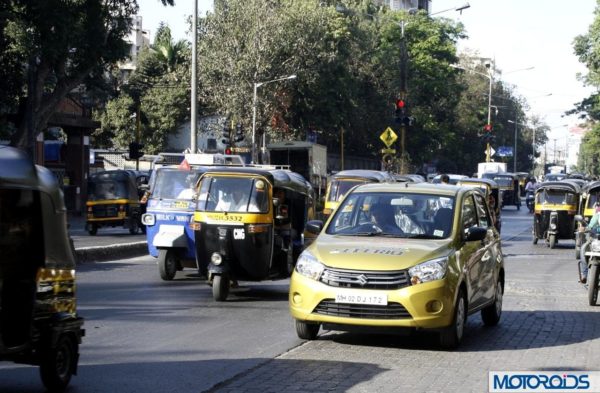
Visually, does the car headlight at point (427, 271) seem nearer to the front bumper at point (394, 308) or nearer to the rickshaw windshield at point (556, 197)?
the front bumper at point (394, 308)

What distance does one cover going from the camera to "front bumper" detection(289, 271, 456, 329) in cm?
→ 1043

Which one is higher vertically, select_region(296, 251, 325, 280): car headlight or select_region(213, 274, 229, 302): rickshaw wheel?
select_region(296, 251, 325, 280): car headlight

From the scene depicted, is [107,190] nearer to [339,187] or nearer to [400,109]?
[339,187]

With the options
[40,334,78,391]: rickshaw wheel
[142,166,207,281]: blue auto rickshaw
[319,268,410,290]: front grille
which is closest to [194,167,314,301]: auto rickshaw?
[142,166,207,281]: blue auto rickshaw

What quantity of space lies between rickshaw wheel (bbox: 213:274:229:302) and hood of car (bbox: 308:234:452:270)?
4.21 meters

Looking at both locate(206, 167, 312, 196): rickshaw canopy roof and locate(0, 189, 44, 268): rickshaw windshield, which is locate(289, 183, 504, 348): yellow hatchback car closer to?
locate(0, 189, 44, 268): rickshaw windshield

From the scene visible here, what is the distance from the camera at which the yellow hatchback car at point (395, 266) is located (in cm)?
1050

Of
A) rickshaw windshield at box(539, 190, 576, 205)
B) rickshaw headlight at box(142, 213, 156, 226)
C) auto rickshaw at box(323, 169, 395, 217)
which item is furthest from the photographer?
rickshaw windshield at box(539, 190, 576, 205)

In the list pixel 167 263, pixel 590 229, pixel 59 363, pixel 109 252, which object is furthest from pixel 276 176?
pixel 59 363

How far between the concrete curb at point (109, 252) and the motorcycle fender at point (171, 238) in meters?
4.08

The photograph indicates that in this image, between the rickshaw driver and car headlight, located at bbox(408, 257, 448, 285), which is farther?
the rickshaw driver

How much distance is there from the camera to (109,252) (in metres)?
24.1

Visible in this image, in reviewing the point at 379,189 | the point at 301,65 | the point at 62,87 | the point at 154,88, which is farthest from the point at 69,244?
the point at 154,88

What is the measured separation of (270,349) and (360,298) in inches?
43.6
